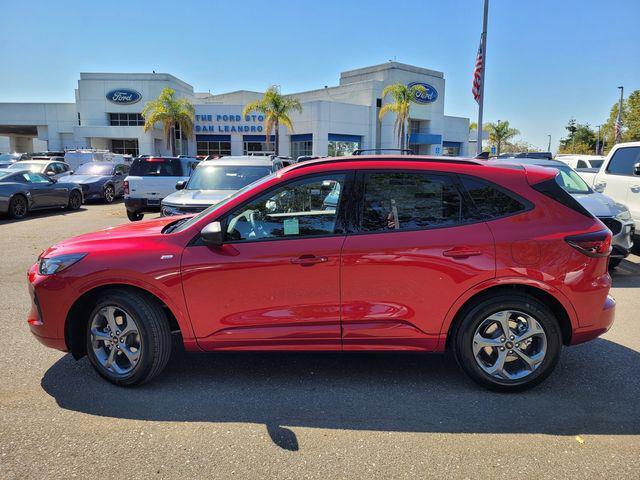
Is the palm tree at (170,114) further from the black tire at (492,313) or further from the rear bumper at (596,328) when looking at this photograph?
the rear bumper at (596,328)

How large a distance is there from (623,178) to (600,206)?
2.32 m

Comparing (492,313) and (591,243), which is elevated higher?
(591,243)

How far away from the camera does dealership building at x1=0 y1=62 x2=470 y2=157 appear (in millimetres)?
44969

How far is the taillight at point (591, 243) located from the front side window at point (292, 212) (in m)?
1.75

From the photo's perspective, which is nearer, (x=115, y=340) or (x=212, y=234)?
(x=212, y=234)

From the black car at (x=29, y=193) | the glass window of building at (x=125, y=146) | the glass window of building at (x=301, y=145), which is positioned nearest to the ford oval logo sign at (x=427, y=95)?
the glass window of building at (x=301, y=145)

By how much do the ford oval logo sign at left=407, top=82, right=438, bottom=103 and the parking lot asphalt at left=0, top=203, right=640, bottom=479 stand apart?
157 ft

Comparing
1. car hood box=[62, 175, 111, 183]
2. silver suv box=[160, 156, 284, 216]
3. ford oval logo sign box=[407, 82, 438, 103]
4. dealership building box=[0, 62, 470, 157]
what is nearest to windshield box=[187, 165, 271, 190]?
silver suv box=[160, 156, 284, 216]

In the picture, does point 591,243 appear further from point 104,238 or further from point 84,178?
point 84,178

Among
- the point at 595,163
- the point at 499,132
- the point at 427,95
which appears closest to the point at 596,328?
the point at 595,163

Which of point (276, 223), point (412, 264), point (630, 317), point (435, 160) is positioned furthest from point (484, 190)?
point (630, 317)

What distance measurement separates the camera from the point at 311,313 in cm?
354

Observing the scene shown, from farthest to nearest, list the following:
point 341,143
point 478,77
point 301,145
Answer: point 341,143, point 301,145, point 478,77

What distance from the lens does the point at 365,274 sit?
346 cm
